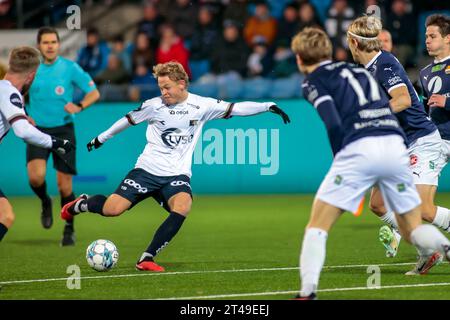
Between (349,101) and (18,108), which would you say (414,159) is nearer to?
(349,101)

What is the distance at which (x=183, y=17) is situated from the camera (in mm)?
20016

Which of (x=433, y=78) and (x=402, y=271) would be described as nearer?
(x=402, y=271)

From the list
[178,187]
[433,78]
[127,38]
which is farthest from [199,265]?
[127,38]

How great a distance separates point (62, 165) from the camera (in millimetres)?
13328

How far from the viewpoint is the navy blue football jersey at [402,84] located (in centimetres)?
948

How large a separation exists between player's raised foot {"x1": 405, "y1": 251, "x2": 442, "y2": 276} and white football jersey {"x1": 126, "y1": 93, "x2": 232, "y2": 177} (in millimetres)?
2545

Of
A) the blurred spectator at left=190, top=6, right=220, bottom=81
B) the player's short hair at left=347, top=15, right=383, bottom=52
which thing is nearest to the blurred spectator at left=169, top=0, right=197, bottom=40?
the blurred spectator at left=190, top=6, right=220, bottom=81

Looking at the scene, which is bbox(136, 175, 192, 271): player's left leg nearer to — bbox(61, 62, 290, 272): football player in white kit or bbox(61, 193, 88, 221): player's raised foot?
bbox(61, 62, 290, 272): football player in white kit

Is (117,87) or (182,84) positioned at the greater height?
(117,87)

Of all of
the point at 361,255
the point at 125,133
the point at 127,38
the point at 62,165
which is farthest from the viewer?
the point at 127,38

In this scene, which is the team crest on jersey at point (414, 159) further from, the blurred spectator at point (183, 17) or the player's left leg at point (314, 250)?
the blurred spectator at point (183, 17)
